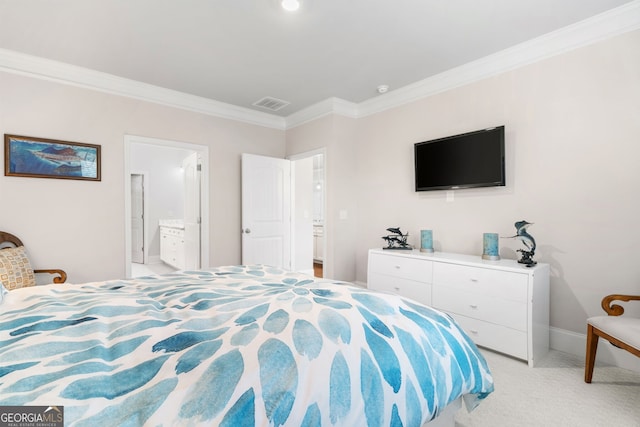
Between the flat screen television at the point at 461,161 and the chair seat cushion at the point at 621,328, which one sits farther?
the flat screen television at the point at 461,161

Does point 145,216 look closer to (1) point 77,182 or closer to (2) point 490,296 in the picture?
(1) point 77,182

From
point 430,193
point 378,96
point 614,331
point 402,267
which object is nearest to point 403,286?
point 402,267

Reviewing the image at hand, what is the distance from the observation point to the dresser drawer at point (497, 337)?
2.39 metres

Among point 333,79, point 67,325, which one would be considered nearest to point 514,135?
point 333,79

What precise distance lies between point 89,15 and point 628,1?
3.97 meters

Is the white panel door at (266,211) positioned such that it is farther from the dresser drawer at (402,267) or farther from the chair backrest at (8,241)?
the chair backrest at (8,241)

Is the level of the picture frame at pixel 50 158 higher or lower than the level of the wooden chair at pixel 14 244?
higher

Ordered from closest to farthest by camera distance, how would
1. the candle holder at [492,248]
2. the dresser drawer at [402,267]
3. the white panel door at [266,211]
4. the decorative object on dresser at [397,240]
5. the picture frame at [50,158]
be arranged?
the candle holder at [492,248] < the picture frame at [50,158] < the dresser drawer at [402,267] < the decorative object on dresser at [397,240] < the white panel door at [266,211]

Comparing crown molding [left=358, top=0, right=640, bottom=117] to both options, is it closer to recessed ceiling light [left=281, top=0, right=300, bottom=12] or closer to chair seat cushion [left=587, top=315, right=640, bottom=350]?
recessed ceiling light [left=281, top=0, right=300, bottom=12]

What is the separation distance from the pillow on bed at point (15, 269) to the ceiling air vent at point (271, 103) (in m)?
2.95

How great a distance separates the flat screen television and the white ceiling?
0.77 meters

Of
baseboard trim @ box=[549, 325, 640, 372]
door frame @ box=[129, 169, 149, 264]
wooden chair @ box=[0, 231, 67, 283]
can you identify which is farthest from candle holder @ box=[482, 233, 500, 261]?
door frame @ box=[129, 169, 149, 264]

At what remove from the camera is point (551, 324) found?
2688 millimetres

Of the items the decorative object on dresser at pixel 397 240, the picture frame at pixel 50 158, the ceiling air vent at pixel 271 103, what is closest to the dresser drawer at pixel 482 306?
the decorative object on dresser at pixel 397 240
